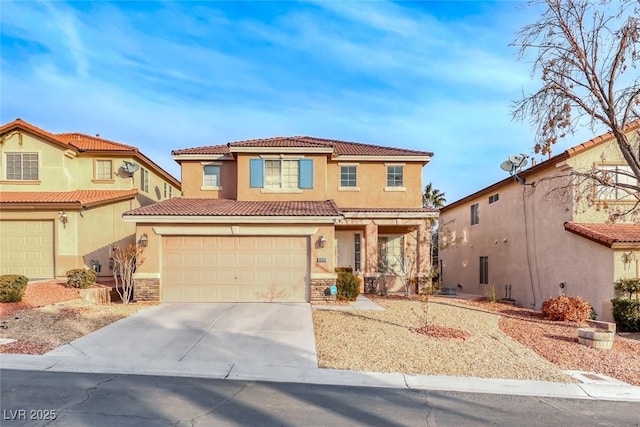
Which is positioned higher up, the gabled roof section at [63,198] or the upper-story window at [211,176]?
the upper-story window at [211,176]

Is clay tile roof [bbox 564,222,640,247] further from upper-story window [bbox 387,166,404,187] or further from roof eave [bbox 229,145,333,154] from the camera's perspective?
roof eave [bbox 229,145,333,154]

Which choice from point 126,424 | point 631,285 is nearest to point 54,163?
point 126,424

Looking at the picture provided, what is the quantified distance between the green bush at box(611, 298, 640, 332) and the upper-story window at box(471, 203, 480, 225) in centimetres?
1228

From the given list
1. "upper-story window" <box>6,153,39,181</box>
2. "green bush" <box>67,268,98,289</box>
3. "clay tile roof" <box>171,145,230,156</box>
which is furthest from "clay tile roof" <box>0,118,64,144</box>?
"green bush" <box>67,268,98,289</box>

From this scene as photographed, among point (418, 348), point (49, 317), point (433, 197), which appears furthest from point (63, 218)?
point (433, 197)

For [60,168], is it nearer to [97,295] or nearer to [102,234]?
[102,234]

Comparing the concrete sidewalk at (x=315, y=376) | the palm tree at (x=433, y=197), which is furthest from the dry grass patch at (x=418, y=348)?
the palm tree at (x=433, y=197)

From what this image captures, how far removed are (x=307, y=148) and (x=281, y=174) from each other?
5.36 ft

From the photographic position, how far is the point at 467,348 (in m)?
9.84

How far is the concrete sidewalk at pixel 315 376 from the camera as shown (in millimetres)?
7477

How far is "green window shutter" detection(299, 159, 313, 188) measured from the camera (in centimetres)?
1883

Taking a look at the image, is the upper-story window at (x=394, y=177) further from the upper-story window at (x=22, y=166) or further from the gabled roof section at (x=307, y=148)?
the upper-story window at (x=22, y=166)

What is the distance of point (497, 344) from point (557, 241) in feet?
28.1

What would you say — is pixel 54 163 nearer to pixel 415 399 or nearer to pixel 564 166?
pixel 415 399
